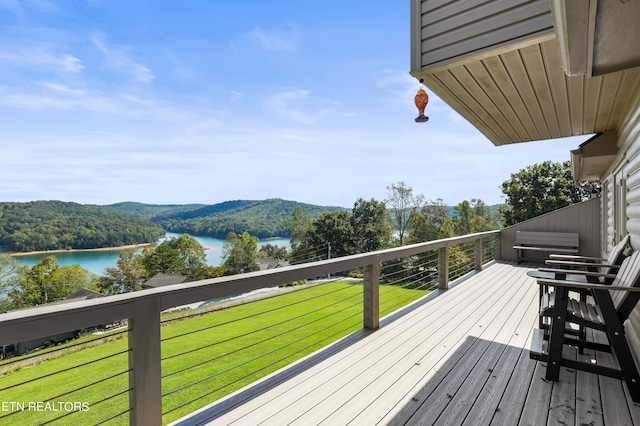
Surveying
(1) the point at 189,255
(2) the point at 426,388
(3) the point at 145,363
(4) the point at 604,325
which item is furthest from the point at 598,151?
(1) the point at 189,255

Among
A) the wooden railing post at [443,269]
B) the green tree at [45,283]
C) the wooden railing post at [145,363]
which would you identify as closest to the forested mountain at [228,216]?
the green tree at [45,283]

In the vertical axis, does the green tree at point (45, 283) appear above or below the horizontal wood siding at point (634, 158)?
below

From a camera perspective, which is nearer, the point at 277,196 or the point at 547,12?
the point at 547,12

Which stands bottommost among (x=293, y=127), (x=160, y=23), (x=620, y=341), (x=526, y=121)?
(x=620, y=341)

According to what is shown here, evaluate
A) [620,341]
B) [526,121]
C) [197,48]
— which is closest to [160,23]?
[197,48]

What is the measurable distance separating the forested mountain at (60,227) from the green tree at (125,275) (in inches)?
72.7

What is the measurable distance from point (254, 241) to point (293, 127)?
1967 centimetres

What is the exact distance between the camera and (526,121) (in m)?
3.71

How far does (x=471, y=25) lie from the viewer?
234 centimetres

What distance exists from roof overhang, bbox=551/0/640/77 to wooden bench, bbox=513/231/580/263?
7133 mm

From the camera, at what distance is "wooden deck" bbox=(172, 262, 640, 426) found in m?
1.87

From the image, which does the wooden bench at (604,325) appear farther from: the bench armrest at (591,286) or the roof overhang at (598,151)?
the roof overhang at (598,151)

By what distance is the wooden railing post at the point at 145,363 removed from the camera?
1.50 metres

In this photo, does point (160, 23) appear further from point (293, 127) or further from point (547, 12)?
point (547, 12)
